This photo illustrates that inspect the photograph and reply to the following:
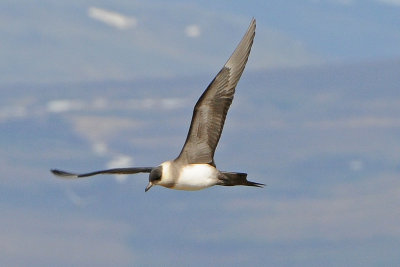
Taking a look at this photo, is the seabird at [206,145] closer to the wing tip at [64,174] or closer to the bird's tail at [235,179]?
the bird's tail at [235,179]

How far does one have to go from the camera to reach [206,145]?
18500 mm

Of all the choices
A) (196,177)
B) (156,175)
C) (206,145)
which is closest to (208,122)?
(206,145)

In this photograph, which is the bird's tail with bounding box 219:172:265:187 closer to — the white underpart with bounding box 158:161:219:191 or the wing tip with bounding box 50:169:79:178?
the white underpart with bounding box 158:161:219:191

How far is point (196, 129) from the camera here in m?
18.5

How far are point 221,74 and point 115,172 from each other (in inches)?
77.0

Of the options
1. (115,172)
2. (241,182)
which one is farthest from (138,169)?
(241,182)

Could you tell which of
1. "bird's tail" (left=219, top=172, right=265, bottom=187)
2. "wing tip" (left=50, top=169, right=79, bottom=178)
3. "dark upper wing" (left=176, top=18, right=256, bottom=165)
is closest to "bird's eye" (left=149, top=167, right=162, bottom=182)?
"dark upper wing" (left=176, top=18, right=256, bottom=165)

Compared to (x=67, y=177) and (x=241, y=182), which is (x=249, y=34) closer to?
(x=241, y=182)

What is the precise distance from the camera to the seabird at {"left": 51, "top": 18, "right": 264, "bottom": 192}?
18078 mm

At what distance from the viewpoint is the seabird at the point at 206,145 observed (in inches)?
712

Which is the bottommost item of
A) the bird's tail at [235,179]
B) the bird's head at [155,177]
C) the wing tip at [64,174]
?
the bird's head at [155,177]

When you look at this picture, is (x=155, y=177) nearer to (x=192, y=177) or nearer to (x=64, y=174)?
(x=192, y=177)

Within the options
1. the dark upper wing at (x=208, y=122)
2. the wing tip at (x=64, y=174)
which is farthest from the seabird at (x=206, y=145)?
the wing tip at (x=64, y=174)

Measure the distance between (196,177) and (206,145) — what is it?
1.84ft
